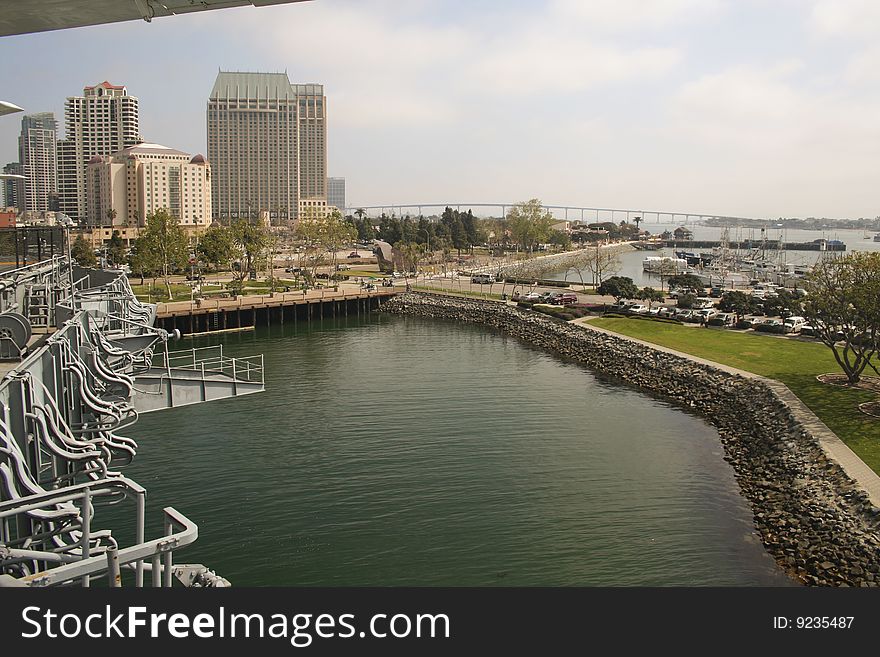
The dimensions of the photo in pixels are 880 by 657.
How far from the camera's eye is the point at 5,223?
117 feet

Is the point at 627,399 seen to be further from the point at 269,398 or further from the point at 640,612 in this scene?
the point at 640,612

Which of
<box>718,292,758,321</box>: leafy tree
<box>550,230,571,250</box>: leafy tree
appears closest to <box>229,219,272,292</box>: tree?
<box>718,292,758,321</box>: leafy tree

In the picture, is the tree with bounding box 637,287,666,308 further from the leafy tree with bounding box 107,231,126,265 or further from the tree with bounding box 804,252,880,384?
the leafy tree with bounding box 107,231,126,265

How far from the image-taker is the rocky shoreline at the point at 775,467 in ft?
41.9

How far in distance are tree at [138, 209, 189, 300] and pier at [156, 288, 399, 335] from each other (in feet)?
23.2

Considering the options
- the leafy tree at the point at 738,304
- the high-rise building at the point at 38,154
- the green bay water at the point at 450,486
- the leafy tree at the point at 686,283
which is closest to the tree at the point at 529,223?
the leafy tree at the point at 686,283

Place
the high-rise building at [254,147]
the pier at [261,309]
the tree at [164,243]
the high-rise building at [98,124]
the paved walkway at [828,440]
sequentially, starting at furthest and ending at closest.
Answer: the high-rise building at [254,147]
the high-rise building at [98,124]
the tree at [164,243]
the pier at [261,309]
the paved walkway at [828,440]

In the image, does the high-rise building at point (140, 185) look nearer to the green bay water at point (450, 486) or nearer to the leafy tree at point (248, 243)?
the leafy tree at point (248, 243)

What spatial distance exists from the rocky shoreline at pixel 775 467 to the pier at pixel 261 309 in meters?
19.2

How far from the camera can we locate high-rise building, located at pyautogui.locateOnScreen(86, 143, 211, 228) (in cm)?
10994

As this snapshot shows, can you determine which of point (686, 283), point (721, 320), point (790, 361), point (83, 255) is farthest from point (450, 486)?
point (83, 255)

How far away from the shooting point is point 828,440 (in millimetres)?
17531

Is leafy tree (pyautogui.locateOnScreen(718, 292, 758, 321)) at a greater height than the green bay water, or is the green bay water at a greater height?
leafy tree (pyautogui.locateOnScreen(718, 292, 758, 321))

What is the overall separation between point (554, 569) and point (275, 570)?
Answer: 15.4 ft
